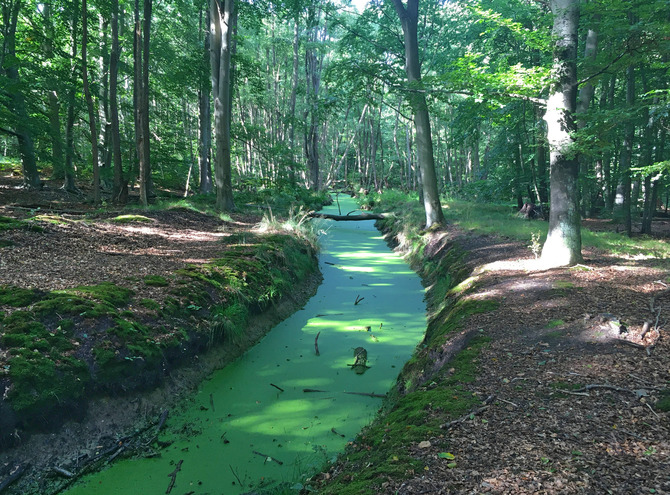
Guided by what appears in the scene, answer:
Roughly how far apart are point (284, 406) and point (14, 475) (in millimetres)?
2415

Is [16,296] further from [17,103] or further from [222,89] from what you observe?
[17,103]

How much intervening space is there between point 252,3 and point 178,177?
26.6 feet

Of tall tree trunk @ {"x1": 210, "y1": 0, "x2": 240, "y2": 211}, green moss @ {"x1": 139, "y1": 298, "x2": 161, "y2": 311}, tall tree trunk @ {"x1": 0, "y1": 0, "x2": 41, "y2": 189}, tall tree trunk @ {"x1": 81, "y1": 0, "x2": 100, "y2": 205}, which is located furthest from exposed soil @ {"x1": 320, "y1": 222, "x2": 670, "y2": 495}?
tall tree trunk @ {"x1": 0, "y1": 0, "x2": 41, "y2": 189}

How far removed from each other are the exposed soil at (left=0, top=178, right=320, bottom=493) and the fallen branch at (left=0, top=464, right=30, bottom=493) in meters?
0.03

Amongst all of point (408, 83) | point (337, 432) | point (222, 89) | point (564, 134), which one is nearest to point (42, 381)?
point (337, 432)

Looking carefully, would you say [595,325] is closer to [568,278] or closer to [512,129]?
[568,278]

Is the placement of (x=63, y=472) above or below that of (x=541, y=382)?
below

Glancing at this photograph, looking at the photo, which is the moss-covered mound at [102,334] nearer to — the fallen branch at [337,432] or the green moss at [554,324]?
the fallen branch at [337,432]

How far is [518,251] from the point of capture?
8.19 metres

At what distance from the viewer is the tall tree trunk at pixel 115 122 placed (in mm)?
11758

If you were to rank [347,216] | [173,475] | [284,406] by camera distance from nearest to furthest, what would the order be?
[173,475]
[284,406]
[347,216]

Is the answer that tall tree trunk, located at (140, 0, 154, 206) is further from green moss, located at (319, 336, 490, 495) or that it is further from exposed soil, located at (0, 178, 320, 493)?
green moss, located at (319, 336, 490, 495)

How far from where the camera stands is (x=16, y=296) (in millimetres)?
4398

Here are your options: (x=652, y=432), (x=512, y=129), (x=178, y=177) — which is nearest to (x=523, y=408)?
(x=652, y=432)
